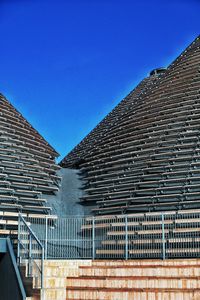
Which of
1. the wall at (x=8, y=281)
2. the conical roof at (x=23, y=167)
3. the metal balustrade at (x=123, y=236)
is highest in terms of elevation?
the conical roof at (x=23, y=167)

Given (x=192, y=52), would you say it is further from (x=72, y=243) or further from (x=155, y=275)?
(x=155, y=275)

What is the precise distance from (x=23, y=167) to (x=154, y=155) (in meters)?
5.24

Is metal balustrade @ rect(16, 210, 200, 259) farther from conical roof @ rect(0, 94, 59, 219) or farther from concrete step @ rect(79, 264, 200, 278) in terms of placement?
concrete step @ rect(79, 264, 200, 278)

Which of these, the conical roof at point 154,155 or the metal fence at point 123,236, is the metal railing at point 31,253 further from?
the conical roof at point 154,155

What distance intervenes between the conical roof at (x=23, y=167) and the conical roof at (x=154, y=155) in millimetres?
1727

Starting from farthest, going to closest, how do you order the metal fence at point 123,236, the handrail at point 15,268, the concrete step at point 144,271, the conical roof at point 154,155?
the conical roof at point 154,155
the metal fence at point 123,236
the concrete step at point 144,271
the handrail at point 15,268

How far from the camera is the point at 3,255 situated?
18.2m

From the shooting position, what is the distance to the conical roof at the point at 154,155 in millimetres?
21391

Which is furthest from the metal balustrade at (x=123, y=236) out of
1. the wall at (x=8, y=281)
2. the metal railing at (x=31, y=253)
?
the wall at (x=8, y=281)

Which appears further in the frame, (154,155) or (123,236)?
(154,155)

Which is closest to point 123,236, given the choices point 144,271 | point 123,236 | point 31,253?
point 123,236

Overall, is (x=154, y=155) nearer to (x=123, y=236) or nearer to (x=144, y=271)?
(x=123, y=236)

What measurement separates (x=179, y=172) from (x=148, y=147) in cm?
273

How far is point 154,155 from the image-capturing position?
22.8 meters
